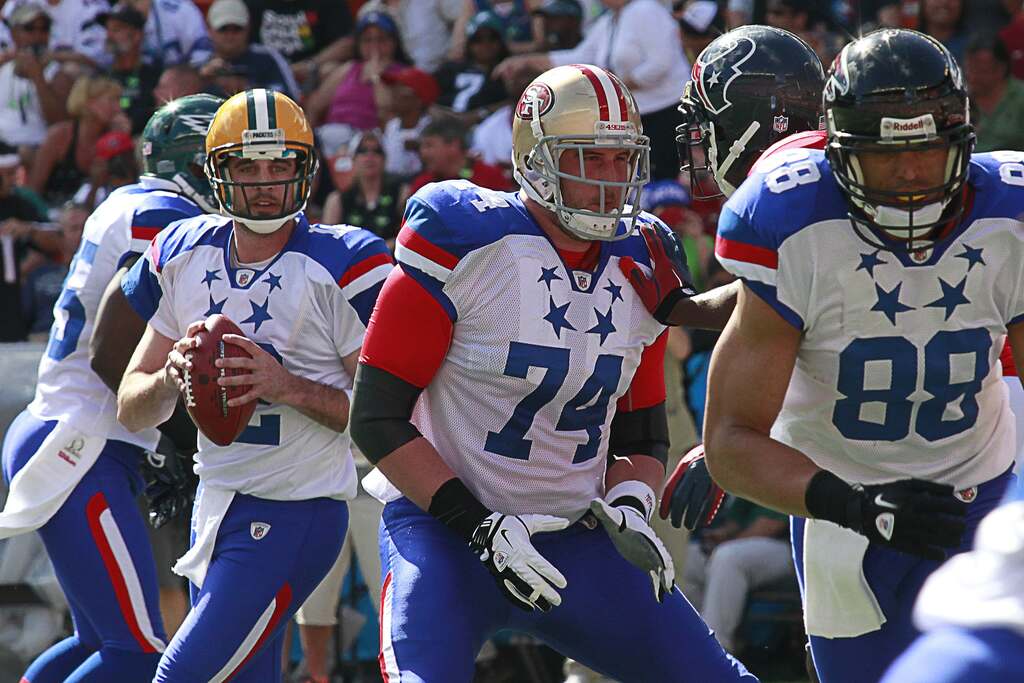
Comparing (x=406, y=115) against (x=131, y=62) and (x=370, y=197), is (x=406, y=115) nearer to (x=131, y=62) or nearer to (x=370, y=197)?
(x=370, y=197)

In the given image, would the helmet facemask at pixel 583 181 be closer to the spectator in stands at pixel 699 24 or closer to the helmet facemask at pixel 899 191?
the helmet facemask at pixel 899 191

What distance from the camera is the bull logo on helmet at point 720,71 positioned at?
3771mm

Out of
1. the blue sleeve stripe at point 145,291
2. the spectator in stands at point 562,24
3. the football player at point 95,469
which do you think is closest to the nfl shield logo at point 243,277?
the blue sleeve stripe at point 145,291

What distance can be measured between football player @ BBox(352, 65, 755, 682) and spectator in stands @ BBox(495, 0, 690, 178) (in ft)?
16.1

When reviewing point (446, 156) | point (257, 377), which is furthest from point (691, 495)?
point (446, 156)

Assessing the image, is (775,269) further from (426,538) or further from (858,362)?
(426,538)

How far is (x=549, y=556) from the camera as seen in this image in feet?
11.1

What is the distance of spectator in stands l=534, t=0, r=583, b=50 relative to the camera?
9.02 meters

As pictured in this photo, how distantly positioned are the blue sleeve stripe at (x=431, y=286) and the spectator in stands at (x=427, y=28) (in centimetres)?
655

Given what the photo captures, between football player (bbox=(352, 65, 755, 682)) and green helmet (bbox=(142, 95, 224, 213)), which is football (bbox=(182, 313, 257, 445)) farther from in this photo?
green helmet (bbox=(142, 95, 224, 213))

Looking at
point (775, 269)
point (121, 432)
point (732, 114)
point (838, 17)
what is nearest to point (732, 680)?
Result: point (775, 269)

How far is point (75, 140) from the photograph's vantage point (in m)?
9.54

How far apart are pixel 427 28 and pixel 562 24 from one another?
3.46 ft

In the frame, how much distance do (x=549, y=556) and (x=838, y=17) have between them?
5.92 meters
